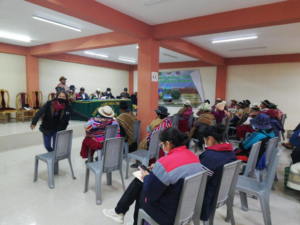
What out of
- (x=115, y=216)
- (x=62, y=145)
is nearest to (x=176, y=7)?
(x=62, y=145)

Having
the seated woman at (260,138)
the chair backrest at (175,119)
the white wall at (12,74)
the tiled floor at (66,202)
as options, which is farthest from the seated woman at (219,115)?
the white wall at (12,74)

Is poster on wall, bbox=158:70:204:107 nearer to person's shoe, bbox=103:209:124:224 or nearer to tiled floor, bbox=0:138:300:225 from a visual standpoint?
tiled floor, bbox=0:138:300:225

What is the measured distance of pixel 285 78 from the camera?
7.84 metres

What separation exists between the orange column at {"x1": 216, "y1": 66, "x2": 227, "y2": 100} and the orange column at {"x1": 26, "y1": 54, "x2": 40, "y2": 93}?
7.46 meters

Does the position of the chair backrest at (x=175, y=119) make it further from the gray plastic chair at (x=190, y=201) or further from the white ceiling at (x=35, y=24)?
the gray plastic chair at (x=190, y=201)

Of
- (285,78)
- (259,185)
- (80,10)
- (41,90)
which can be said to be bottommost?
(259,185)

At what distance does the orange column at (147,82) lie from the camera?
466cm

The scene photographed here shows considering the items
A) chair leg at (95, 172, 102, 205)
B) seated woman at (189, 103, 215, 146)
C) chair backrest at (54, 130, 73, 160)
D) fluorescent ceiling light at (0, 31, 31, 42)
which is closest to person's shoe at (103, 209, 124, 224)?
chair leg at (95, 172, 102, 205)

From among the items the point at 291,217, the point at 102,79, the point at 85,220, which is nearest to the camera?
the point at 85,220

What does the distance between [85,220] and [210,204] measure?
1.30 m

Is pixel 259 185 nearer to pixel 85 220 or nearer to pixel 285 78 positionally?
pixel 85 220

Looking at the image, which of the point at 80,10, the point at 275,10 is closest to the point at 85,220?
the point at 80,10

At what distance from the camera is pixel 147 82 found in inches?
185

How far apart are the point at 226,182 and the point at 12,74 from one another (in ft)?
26.2
